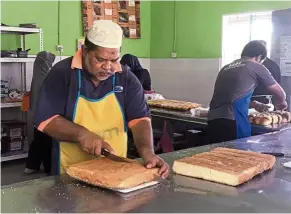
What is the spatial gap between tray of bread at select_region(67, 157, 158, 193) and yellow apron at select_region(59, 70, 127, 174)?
1.00 ft

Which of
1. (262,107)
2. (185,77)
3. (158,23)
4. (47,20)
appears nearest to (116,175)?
(262,107)

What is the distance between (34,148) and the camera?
4348mm

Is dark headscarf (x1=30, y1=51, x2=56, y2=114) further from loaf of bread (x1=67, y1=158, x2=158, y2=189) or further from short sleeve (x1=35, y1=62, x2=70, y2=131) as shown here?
loaf of bread (x1=67, y1=158, x2=158, y2=189)

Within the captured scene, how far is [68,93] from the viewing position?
1.85m

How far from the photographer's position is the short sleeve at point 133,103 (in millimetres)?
1924

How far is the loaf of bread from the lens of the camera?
144 cm

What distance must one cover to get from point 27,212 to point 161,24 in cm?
522

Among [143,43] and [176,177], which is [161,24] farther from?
[176,177]

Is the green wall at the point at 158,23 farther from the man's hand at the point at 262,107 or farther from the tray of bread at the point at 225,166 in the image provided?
the tray of bread at the point at 225,166

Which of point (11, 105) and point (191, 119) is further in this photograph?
point (11, 105)

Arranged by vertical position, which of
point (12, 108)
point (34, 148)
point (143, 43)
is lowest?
point (34, 148)

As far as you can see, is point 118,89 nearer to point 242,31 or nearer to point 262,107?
point 262,107

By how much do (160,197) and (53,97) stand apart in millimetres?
712

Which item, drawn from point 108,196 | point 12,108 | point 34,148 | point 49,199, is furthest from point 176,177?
point 12,108
